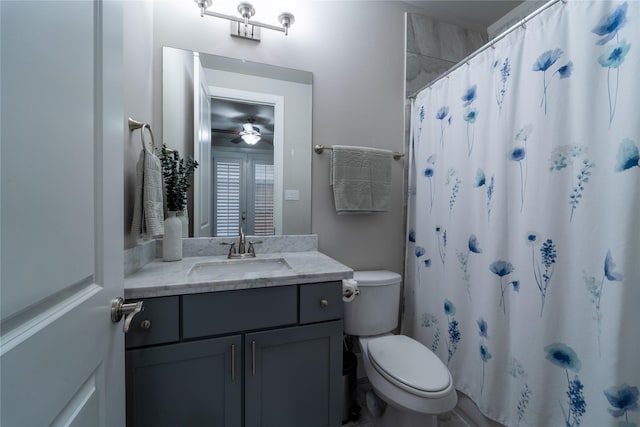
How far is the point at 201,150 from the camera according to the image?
1390mm

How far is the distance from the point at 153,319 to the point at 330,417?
0.83m

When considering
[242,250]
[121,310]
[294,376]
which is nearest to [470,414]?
[294,376]

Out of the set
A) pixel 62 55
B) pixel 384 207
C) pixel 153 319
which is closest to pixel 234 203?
pixel 153 319

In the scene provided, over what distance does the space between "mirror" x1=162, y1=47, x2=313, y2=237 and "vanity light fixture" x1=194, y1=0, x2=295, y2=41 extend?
16 centimetres

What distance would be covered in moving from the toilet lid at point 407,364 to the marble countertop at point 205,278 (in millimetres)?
476

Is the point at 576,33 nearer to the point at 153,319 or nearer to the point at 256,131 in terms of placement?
the point at 256,131

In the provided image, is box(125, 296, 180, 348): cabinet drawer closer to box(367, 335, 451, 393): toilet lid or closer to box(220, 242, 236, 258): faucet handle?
box(220, 242, 236, 258): faucet handle

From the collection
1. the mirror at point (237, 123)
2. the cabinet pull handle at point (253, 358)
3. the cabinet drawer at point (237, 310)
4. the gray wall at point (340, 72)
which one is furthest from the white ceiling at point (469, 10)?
the cabinet pull handle at point (253, 358)

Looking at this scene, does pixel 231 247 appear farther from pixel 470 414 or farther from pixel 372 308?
pixel 470 414

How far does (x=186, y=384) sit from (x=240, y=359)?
0.63 ft

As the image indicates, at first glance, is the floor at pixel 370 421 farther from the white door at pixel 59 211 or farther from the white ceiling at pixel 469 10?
the white ceiling at pixel 469 10

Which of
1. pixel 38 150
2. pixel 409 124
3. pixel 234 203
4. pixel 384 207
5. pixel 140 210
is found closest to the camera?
pixel 38 150

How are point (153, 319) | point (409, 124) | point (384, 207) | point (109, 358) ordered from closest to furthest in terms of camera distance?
point (109, 358)
point (153, 319)
point (384, 207)
point (409, 124)

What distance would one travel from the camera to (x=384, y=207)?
166 centimetres
